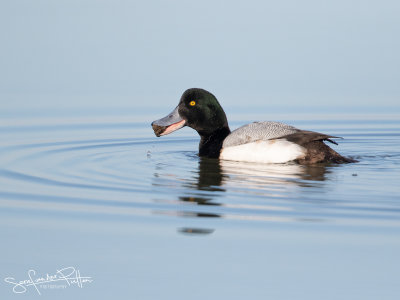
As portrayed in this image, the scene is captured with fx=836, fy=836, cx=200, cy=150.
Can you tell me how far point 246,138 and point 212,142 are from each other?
2.70 ft

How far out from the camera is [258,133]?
1120cm

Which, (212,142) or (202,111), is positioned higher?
(202,111)

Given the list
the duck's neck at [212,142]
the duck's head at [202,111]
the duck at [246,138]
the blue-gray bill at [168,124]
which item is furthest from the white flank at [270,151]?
the blue-gray bill at [168,124]

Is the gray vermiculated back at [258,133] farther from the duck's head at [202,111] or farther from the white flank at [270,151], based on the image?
the duck's head at [202,111]

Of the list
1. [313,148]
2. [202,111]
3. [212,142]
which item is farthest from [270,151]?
[202,111]

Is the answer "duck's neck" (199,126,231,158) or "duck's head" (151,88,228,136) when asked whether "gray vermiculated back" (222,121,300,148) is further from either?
"duck's head" (151,88,228,136)

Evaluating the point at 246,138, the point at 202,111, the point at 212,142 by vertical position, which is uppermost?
the point at 202,111

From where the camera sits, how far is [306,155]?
11.0 meters

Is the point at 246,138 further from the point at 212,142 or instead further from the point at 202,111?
the point at 202,111

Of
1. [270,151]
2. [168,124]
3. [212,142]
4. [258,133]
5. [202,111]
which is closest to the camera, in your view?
[270,151]

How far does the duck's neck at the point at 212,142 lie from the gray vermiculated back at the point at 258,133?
0.21m

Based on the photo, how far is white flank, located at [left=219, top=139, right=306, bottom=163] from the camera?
1098 centimetres

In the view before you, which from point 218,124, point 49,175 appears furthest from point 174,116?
point 49,175

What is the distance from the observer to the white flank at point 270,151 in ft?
36.0
